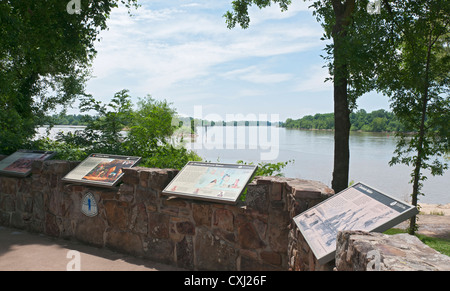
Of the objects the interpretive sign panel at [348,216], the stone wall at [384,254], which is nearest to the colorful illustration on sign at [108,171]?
the interpretive sign panel at [348,216]

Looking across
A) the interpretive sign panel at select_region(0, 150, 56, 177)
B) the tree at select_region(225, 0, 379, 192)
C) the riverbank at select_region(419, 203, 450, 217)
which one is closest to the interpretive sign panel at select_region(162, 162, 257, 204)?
the interpretive sign panel at select_region(0, 150, 56, 177)

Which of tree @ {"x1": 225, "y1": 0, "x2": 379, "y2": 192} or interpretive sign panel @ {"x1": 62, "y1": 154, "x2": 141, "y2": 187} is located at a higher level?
tree @ {"x1": 225, "y1": 0, "x2": 379, "y2": 192}

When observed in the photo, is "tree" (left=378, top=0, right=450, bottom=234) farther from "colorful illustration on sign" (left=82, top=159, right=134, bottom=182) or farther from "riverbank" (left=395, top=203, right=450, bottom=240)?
"colorful illustration on sign" (left=82, top=159, right=134, bottom=182)

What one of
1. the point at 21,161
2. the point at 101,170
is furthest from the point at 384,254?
the point at 21,161

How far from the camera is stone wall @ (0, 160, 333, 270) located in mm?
3502

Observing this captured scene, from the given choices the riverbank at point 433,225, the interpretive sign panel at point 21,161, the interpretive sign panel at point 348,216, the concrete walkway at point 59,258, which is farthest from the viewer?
the riverbank at point 433,225

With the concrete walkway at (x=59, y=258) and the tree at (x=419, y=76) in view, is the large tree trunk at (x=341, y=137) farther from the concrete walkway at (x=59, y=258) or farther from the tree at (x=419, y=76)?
the concrete walkway at (x=59, y=258)

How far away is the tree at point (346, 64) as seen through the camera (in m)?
7.44

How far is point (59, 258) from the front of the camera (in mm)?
4289

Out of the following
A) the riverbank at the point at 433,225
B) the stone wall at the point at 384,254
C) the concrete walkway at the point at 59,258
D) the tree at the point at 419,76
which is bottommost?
the riverbank at the point at 433,225

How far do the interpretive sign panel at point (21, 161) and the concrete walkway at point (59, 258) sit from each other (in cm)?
104

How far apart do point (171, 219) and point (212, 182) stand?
2.24 feet

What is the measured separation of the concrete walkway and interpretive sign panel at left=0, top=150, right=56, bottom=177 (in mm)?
1042

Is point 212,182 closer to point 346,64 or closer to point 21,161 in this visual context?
point 21,161
